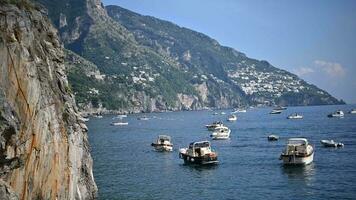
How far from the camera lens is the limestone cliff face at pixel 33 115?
3145 centimetres

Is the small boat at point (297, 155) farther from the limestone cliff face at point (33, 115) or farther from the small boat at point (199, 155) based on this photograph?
the limestone cliff face at point (33, 115)

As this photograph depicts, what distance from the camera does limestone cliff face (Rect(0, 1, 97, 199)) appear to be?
1238 inches

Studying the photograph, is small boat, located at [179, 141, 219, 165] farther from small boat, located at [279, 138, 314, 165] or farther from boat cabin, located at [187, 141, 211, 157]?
small boat, located at [279, 138, 314, 165]

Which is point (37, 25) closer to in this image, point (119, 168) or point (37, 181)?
point (37, 181)

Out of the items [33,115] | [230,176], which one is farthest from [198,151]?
[33,115]

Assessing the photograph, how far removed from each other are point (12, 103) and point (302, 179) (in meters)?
45.2

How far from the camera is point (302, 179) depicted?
216 feet

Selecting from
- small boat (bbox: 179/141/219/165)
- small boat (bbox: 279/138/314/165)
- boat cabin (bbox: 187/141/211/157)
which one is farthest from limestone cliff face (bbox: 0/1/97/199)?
small boat (bbox: 279/138/314/165)

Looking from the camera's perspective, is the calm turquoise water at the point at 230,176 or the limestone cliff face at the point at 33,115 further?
the calm turquoise water at the point at 230,176

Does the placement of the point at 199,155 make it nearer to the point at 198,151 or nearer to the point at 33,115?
the point at 198,151

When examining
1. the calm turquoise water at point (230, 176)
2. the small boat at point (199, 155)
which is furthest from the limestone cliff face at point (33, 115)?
the small boat at point (199, 155)

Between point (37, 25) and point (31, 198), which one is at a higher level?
point (37, 25)

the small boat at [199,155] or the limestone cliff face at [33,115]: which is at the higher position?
the limestone cliff face at [33,115]

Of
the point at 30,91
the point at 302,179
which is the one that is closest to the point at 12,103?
the point at 30,91
